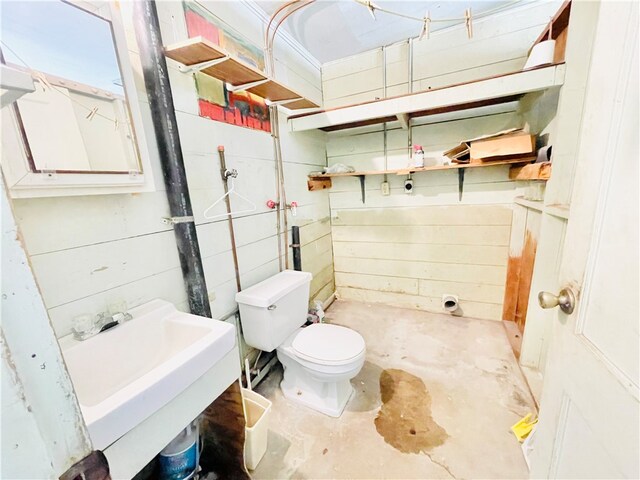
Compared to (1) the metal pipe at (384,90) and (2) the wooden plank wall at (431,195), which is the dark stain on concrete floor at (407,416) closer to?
(2) the wooden plank wall at (431,195)

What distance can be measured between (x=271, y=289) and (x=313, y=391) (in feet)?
2.34

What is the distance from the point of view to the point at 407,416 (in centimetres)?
153

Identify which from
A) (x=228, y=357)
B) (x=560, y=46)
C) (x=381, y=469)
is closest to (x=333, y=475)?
(x=381, y=469)

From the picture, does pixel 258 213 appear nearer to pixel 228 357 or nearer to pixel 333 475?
pixel 228 357

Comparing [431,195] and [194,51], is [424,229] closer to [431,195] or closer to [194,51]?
[431,195]

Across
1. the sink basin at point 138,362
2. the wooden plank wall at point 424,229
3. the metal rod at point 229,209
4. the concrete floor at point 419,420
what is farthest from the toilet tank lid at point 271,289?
the wooden plank wall at point 424,229

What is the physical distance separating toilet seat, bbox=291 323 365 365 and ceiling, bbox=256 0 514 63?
6.79 feet

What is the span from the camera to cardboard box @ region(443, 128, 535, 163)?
1.71m

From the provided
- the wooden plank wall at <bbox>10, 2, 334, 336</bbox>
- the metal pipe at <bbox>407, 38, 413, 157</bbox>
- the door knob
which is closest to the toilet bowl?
the wooden plank wall at <bbox>10, 2, 334, 336</bbox>

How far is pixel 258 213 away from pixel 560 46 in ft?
7.00

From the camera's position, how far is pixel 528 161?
1.82m

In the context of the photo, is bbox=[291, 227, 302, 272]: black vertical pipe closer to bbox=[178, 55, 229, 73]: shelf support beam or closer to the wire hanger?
the wire hanger

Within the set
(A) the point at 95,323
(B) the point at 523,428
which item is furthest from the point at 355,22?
(B) the point at 523,428

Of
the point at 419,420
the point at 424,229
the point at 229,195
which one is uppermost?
the point at 229,195
